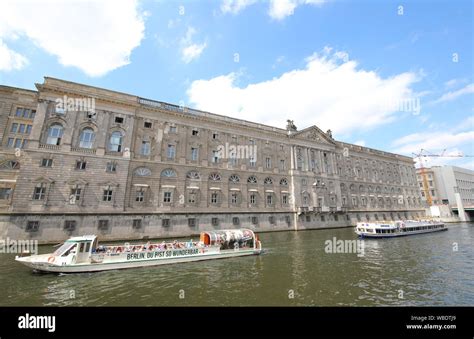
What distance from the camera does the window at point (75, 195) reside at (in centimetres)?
2504

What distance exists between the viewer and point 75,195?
25344 millimetres

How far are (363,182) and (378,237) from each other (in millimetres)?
25480

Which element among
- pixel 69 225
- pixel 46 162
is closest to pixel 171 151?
pixel 46 162

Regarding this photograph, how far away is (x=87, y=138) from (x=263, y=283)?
90.6 feet

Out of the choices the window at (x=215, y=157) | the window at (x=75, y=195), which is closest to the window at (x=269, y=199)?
the window at (x=215, y=157)

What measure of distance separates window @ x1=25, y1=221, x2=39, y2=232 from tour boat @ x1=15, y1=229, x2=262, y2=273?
7.96 m

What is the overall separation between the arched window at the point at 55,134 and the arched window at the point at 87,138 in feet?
6.91

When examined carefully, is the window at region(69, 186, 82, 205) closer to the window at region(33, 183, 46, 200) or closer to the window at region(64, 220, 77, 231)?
the window at region(64, 220, 77, 231)
